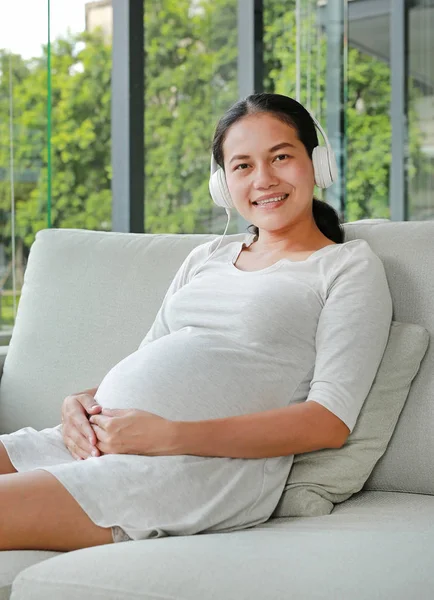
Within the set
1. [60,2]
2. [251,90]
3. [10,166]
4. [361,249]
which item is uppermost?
[60,2]

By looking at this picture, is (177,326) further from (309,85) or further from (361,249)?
(309,85)

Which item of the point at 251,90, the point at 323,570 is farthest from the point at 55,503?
the point at 251,90

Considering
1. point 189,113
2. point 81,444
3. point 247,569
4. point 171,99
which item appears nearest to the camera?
point 247,569

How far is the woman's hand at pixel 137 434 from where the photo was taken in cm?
137

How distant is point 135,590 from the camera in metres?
1.07

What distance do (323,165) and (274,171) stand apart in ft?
0.30

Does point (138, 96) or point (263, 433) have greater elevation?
point (138, 96)

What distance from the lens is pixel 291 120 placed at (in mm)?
1721

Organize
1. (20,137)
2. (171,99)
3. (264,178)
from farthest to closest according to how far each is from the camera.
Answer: (171,99)
(20,137)
(264,178)

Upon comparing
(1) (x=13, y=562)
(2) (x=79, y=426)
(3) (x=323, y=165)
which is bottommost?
(1) (x=13, y=562)

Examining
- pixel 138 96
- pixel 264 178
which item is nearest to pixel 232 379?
pixel 264 178

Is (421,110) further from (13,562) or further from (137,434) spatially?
(13,562)

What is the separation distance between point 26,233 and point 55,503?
1576mm

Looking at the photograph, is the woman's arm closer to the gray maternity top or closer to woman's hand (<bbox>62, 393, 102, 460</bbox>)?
the gray maternity top
